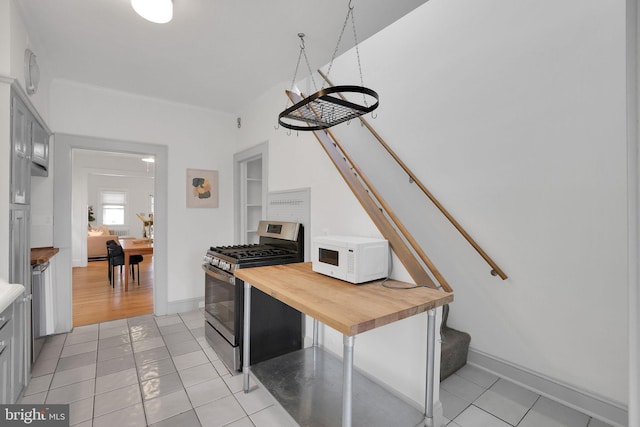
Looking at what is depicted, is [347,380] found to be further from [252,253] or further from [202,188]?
[202,188]

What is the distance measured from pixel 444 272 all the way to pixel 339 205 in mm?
1195

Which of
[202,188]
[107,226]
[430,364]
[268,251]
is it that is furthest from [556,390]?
[107,226]

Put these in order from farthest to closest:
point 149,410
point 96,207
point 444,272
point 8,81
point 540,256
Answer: point 96,207
point 444,272
point 540,256
point 149,410
point 8,81

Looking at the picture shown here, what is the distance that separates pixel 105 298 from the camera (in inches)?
170

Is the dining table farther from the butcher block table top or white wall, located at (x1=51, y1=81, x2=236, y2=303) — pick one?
the butcher block table top

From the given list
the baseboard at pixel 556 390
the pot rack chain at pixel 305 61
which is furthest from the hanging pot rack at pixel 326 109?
the baseboard at pixel 556 390

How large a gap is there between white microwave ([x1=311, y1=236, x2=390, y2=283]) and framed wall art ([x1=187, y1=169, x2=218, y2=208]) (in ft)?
8.10

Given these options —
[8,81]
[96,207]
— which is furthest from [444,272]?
[96,207]

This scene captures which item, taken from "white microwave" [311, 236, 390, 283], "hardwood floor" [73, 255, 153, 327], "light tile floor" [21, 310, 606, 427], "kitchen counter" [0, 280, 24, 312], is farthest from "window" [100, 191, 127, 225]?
"white microwave" [311, 236, 390, 283]

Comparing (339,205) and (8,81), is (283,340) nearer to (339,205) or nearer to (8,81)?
(339,205)

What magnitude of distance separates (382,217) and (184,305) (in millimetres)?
2968

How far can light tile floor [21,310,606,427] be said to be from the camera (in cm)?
181

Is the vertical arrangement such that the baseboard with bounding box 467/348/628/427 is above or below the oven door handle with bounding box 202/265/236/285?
below

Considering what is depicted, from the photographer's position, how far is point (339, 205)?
7.69 feet
